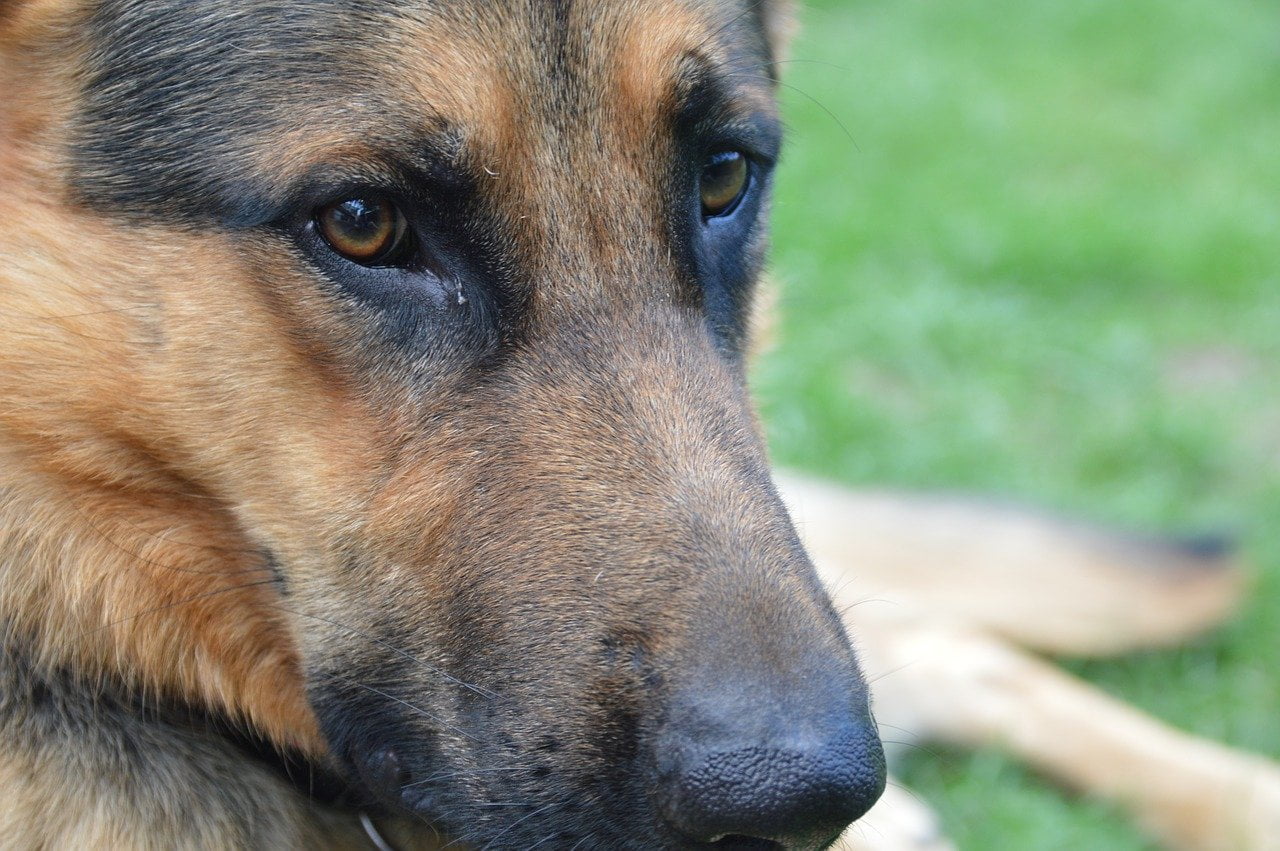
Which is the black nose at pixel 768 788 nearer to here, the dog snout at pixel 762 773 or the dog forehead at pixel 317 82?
the dog snout at pixel 762 773

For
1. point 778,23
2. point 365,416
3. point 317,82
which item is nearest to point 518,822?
point 365,416

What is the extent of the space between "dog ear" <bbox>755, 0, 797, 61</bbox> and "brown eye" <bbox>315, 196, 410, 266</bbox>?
1.33m

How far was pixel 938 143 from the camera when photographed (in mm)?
9312

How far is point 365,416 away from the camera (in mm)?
2471

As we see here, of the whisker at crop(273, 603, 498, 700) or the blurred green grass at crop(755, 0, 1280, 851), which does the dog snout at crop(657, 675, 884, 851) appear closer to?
the whisker at crop(273, 603, 498, 700)

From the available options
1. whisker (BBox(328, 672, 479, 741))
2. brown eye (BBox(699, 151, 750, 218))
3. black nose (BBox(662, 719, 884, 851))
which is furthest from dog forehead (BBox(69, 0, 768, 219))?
black nose (BBox(662, 719, 884, 851))

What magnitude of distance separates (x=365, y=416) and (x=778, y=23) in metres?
1.81

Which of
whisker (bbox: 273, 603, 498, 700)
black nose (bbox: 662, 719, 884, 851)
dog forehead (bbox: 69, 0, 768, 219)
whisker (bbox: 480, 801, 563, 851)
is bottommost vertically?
whisker (bbox: 480, 801, 563, 851)

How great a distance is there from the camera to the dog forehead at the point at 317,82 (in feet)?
7.88

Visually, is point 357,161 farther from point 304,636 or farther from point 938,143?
point 938,143

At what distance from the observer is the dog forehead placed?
2400 millimetres

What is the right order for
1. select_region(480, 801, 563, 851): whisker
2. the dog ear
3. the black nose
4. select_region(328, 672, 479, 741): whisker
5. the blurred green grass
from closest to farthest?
the black nose, select_region(480, 801, 563, 851): whisker, select_region(328, 672, 479, 741): whisker, the dog ear, the blurred green grass

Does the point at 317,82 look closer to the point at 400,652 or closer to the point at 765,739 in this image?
the point at 400,652

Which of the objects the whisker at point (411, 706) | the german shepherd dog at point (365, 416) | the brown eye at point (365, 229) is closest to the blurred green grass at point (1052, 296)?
the german shepherd dog at point (365, 416)
